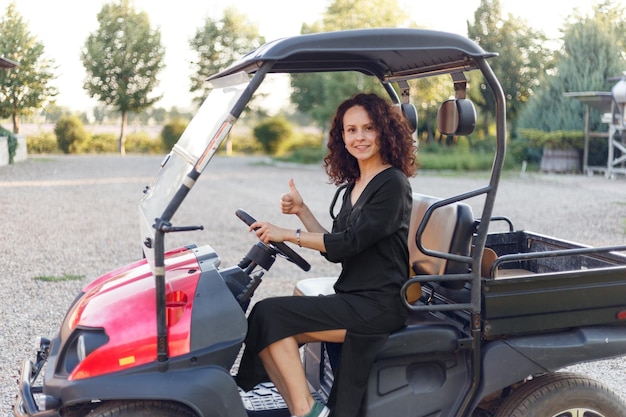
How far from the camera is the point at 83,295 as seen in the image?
3.09 m

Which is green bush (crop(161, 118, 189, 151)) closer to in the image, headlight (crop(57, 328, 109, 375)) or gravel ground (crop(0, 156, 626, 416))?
gravel ground (crop(0, 156, 626, 416))

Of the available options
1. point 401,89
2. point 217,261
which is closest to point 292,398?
point 217,261

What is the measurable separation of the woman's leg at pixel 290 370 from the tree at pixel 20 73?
2708 cm

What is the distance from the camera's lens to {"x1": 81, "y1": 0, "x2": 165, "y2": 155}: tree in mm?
36594

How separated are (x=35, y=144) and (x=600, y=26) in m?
22.8

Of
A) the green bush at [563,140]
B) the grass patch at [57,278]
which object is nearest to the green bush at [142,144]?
the green bush at [563,140]

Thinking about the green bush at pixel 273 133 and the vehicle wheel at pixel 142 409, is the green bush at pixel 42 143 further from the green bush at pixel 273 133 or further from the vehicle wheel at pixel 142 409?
the vehicle wheel at pixel 142 409

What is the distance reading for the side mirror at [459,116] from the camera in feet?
9.86

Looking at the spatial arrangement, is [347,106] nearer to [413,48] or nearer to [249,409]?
[413,48]

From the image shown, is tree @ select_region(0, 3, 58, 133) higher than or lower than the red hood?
higher

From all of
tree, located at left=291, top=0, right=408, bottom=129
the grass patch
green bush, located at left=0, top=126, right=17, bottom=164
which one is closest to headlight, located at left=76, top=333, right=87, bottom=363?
the grass patch

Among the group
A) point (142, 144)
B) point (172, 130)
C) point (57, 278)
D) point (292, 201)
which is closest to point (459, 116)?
point (292, 201)

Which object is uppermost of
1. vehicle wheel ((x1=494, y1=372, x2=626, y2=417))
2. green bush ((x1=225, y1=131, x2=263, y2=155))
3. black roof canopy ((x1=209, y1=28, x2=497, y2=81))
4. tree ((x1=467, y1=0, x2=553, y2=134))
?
tree ((x1=467, y1=0, x2=553, y2=134))

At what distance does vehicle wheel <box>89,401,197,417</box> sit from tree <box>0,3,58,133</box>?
89.1ft
